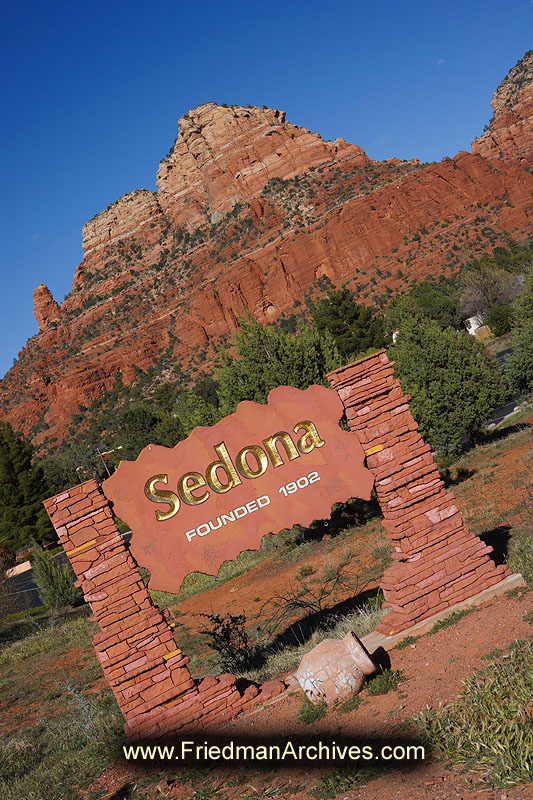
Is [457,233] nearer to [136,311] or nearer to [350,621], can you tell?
[136,311]

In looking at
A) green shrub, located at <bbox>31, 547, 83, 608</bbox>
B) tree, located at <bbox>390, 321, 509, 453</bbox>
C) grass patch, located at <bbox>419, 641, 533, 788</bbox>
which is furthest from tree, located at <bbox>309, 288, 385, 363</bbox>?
grass patch, located at <bbox>419, 641, 533, 788</bbox>

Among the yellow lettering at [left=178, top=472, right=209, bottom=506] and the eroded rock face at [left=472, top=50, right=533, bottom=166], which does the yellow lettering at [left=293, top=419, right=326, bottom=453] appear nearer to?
the yellow lettering at [left=178, top=472, right=209, bottom=506]

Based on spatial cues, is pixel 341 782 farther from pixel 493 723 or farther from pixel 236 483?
pixel 236 483

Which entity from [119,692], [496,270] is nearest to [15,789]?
[119,692]

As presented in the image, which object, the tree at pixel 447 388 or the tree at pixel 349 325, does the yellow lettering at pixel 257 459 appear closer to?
the tree at pixel 447 388

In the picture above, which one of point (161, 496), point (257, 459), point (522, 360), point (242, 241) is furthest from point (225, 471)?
point (242, 241)

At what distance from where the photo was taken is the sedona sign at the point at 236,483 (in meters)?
7.03

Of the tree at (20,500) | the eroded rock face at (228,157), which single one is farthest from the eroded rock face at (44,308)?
the tree at (20,500)

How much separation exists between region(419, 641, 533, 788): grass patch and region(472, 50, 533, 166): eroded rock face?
5542 inches

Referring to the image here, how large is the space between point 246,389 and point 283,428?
39.1 ft

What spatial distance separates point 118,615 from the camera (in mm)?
6430

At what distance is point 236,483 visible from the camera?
288 inches

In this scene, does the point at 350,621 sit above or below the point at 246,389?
below

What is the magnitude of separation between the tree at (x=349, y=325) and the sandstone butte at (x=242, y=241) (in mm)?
36973
